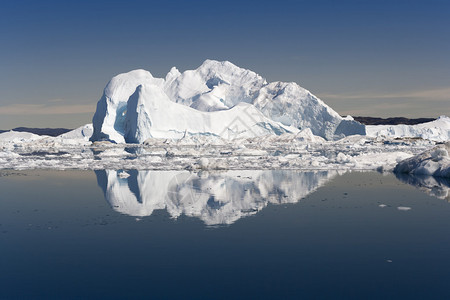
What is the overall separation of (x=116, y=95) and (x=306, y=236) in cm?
4136

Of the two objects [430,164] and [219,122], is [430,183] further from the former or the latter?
[219,122]

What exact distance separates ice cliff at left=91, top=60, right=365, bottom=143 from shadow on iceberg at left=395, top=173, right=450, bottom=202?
3015 centimetres

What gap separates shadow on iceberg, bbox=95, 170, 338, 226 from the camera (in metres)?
8.05

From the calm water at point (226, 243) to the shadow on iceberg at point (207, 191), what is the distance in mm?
49

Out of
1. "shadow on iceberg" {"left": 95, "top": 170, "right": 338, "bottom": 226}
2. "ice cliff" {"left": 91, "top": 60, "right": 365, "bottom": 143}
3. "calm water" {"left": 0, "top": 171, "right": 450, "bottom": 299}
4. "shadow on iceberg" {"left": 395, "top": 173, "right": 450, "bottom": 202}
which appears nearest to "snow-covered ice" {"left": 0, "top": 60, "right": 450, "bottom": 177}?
"ice cliff" {"left": 91, "top": 60, "right": 365, "bottom": 143}

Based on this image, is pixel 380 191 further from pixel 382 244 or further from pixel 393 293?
pixel 393 293

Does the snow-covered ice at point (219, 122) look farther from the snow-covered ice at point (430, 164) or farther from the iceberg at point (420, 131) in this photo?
the snow-covered ice at point (430, 164)

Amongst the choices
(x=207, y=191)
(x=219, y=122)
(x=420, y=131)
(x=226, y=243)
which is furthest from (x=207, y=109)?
(x=226, y=243)

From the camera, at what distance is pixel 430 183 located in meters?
11.7

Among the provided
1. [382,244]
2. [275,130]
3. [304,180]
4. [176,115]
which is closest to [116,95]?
[176,115]

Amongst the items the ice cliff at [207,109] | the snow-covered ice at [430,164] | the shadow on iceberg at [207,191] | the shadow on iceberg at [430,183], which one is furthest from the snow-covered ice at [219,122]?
the shadow on iceberg at [430,183]

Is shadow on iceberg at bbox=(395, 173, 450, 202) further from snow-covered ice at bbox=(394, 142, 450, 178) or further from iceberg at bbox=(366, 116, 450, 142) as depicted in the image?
iceberg at bbox=(366, 116, 450, 142)

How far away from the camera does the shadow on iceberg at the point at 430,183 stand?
9945 millimetres

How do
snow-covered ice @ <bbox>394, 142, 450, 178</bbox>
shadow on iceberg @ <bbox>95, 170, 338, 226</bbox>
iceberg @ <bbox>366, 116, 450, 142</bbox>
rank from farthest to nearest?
1. iceberg @ <bbox>366, 116, 450, 142</bbox>
2. snow-covered ice @ <bbox>394, 142, 450, 178</bbox>
3. shadow on iceberg @ <bbox>95, 170, 338, 226</bbox>
